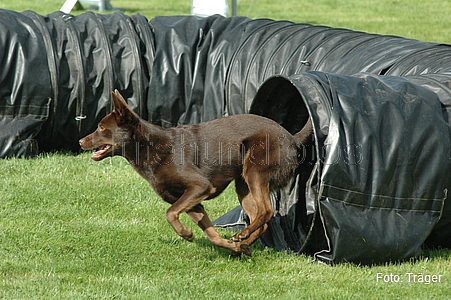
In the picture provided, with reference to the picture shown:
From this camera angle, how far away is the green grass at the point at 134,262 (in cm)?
433

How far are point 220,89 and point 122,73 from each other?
127 centimetres

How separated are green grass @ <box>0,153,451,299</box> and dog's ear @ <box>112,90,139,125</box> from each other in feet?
3.12

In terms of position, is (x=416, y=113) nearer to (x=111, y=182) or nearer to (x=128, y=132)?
(x=128, y=132)

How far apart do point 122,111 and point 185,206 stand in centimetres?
87

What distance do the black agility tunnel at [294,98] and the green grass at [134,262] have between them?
0.98ft

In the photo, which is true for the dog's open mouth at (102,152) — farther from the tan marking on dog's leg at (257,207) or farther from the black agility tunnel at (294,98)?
the black agility tunnel at (294,98)

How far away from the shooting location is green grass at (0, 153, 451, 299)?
14.2ft

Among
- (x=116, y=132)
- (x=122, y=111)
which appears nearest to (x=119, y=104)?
(x=122, y=111)

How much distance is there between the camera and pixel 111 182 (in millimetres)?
7121

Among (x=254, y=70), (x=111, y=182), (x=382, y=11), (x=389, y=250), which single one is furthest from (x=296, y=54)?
(x=382, y=11)

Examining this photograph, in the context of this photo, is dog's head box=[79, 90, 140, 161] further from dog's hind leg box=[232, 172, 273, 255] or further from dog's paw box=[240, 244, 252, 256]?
dog's paw box=[240, 244, 252, 256]

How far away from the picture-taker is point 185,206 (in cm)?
499

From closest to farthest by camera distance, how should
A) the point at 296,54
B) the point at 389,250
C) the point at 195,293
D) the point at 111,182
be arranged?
the point at 195,293 < the point at 389,250 < the point at 111,182 < the point at 296,54

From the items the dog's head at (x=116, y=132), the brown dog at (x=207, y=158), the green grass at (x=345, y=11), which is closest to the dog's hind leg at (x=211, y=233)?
the brown dog at (x=207, y=158)
